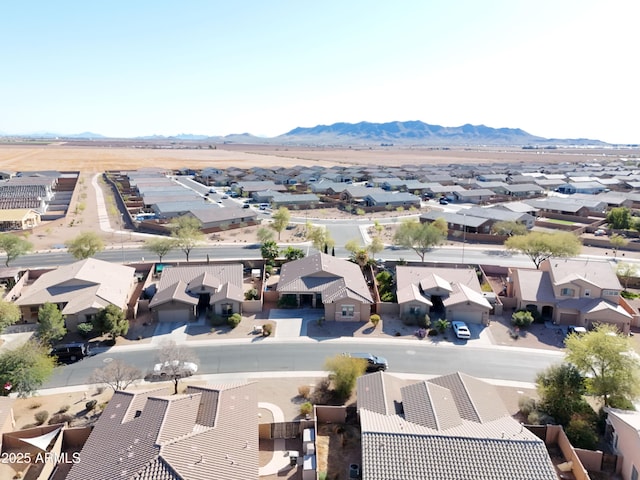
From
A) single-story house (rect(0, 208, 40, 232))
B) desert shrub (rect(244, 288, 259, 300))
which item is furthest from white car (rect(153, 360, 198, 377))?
single-story house (rect(0, 208, 40, 232))

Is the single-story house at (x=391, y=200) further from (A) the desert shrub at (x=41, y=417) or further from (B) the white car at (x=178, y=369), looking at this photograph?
(A) the desert shrub at (x=41, y=417)

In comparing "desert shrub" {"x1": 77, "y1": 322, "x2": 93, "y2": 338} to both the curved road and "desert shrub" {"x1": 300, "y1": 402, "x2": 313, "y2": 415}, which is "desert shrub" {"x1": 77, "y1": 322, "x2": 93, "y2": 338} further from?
"desert shrub" {"x1": 300, "y1": 402, "x2": 313, "y2": 415}

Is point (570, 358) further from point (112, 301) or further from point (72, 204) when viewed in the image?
point (72, 204)

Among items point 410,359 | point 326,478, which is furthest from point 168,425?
point 410,359

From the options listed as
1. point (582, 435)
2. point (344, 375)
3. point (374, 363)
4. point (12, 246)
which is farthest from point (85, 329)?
point (582, 435)

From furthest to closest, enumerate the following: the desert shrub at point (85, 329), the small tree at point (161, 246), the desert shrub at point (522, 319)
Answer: the small tree at point (161, 246), the desert shrub at point (522, 319), the desert shrub at point (85, 329)

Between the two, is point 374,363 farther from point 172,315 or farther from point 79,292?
point 79,292

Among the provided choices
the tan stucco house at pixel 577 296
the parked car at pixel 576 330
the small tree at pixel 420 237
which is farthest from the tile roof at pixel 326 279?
the parked car at pixel 576 330
